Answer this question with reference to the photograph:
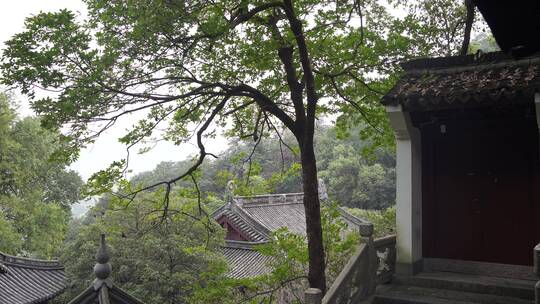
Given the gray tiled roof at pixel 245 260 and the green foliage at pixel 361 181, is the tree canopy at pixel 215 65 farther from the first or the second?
the green foliage at pixel 361 181

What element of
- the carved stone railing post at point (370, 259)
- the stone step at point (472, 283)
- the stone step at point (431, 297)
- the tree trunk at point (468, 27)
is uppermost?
the tree trunk at point (468, 27)

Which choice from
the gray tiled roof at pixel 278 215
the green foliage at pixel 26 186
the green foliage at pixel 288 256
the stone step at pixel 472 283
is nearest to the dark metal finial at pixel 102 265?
the green foliage at pixel 288 256

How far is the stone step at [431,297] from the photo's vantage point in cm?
606

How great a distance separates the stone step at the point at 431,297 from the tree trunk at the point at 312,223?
1.17m

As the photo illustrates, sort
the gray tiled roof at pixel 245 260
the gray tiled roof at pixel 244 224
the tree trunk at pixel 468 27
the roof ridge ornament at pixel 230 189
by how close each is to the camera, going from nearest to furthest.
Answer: the roof ridge ornament at pixel 230 189 < the tree trunk at pixel 468 27 < the gray tiled roof at pixel 245 260 < the gray tiled roof at pixel 244 224

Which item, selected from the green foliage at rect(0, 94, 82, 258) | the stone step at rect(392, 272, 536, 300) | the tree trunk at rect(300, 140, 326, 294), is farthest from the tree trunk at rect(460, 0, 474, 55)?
the green foliage at rect(0, 94, 82, 258)

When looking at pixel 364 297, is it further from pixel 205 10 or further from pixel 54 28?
pixel 54 28

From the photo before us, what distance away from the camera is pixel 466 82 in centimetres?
664

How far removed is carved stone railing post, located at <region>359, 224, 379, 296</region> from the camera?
21.2 feet

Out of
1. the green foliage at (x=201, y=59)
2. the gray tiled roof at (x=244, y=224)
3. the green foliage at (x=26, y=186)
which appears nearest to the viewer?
the green foliage at (x=201, y=59)

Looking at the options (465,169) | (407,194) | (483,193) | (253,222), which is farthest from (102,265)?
(253,222)

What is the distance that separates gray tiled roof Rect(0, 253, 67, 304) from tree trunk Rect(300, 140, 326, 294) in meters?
12.0

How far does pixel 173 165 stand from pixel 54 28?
227ft

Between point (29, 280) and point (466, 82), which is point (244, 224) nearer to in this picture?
point (29, 280)
